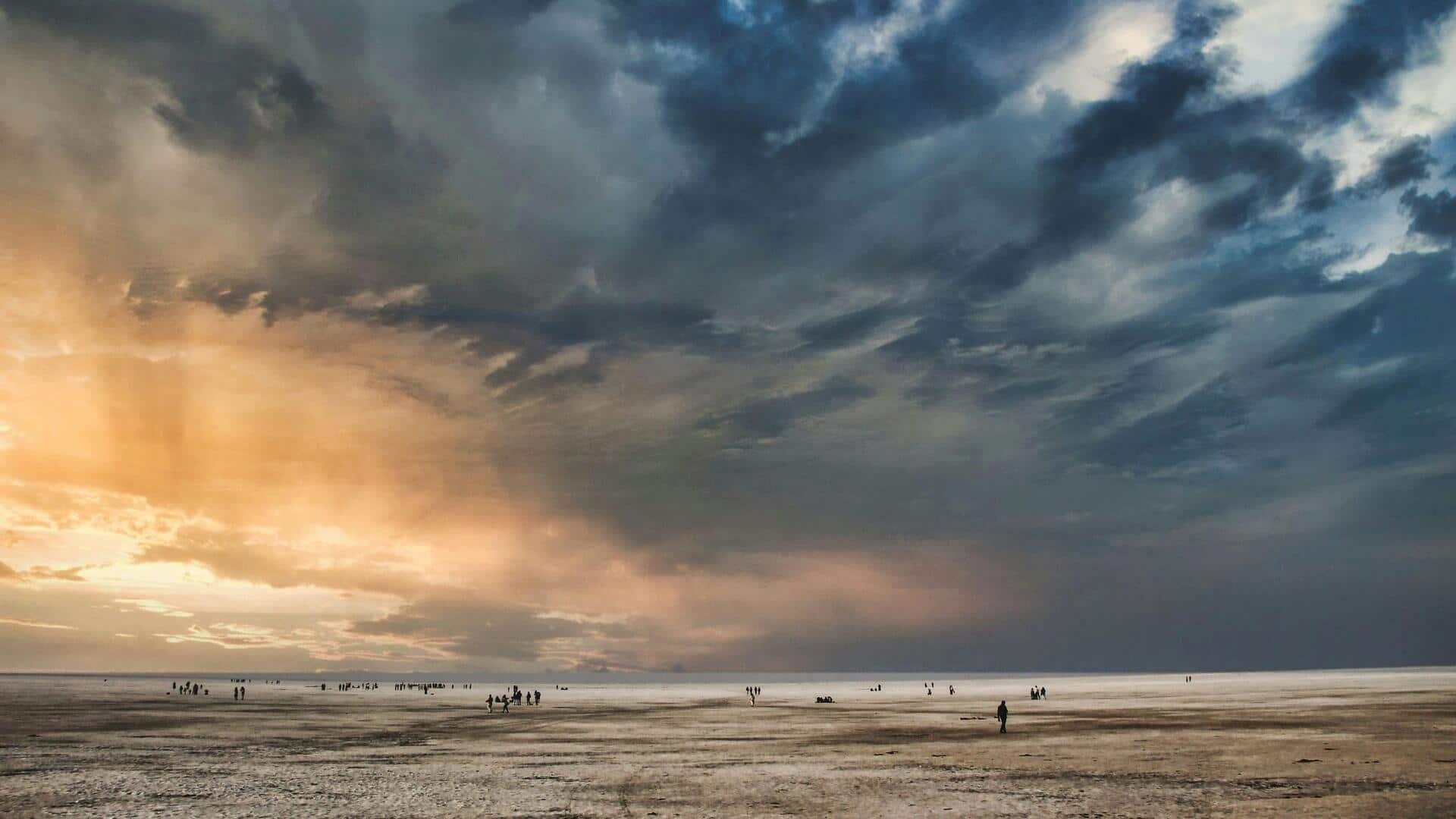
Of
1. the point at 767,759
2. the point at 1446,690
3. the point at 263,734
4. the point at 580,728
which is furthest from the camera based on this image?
the point at 1446,690

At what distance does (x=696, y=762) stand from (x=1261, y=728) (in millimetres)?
31945

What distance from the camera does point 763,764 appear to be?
1519 inches

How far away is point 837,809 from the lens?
1066 inches

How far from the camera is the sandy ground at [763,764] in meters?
27.7

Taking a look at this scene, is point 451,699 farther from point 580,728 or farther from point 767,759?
point 767,759

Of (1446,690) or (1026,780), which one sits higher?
(1026,780)

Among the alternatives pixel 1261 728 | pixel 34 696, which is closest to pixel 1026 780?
pixel 1261 728

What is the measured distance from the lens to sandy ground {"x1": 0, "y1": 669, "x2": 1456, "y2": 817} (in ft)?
91.0

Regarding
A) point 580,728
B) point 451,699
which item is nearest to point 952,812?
point 580,728

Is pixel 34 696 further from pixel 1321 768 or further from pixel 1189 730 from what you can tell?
pixel 1321 768

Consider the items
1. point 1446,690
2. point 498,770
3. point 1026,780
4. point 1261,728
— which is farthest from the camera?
point 1446,690

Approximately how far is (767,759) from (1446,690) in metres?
85.8

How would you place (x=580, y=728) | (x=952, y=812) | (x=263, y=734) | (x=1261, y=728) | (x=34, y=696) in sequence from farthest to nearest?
1. (x=34, y=696)
2. (x=580, y=728)
3. (x=263, y=734)
4. (x=1261, y=728)
5. (x=952, y=812)

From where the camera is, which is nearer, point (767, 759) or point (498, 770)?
point (498, 770)
